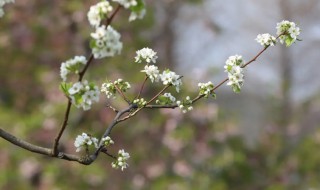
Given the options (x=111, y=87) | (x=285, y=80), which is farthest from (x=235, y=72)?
(x=285, y=80)

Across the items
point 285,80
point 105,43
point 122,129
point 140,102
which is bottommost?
point 105,43

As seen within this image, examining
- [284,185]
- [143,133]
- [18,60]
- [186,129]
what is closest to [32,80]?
[18,60]

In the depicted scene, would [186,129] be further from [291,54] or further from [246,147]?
[291,54]

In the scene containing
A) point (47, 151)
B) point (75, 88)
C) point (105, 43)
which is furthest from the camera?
point (47, 151)

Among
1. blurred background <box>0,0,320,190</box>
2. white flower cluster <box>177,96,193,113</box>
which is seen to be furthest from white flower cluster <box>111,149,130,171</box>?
blurred background <box>0,0,320,190</box>

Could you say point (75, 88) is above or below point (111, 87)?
below

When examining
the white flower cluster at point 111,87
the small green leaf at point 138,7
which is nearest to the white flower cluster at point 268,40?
the white flower cluster at point 111,87

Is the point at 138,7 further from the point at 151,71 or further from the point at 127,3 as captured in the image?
the point at 151,71
